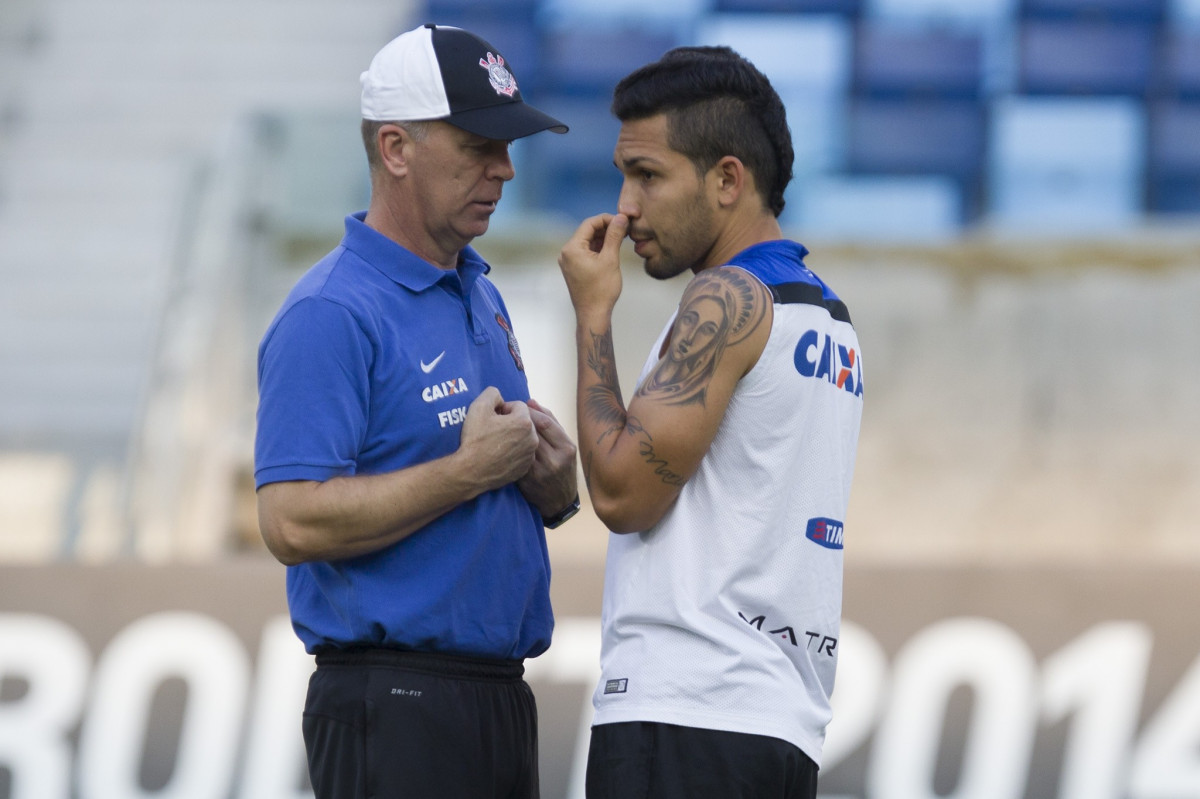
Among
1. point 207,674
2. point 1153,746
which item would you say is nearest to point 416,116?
point 207,674

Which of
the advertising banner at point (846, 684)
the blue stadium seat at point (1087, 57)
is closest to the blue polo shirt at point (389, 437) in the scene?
the advertising banner at point (846, 684)

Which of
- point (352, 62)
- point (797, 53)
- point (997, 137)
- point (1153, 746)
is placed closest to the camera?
point (1153, 746)

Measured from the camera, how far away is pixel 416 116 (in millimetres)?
2355

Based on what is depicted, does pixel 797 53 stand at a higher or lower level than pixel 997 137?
higher

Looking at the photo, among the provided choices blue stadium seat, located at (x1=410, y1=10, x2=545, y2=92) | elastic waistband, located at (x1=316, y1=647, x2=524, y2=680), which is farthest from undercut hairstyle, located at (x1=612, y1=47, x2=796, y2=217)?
blue stadium seat, located at (x1=410, y1=10, x2=545, y2=92)

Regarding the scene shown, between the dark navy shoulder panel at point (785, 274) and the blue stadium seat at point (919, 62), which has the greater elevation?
the blue stadium seat at point (919, 62)

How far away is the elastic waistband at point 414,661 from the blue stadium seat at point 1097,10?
24.1ft

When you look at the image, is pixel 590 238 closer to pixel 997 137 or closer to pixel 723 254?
pixel 723 254

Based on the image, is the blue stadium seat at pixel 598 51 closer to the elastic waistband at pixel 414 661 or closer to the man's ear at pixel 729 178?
the man's ear at pixel 729 178

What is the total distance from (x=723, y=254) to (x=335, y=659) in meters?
0.92

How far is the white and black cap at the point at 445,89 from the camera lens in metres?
2.34

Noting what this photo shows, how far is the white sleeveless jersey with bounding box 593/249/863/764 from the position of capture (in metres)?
2.17

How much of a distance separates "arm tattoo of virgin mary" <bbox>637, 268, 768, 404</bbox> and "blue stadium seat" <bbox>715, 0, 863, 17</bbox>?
708cm

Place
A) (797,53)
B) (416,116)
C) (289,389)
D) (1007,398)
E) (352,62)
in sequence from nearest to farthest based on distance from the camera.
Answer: (289,389) → (416,116) → (1007,398) → (797,53) → (352,62)
